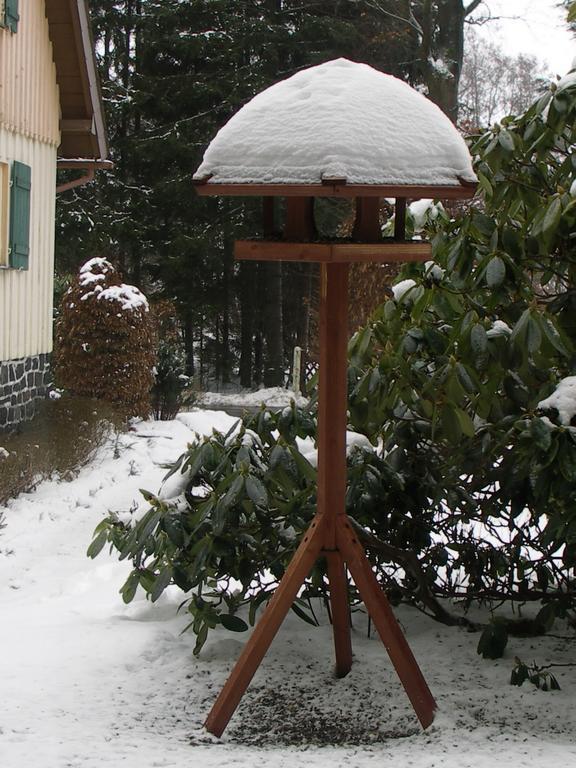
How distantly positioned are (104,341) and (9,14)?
12.8ft

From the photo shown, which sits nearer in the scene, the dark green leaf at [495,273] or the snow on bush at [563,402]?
the snow on bush at [563,402]

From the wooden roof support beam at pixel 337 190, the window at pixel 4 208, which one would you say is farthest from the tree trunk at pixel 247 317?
the wooden roof support beam at pixel 337 190

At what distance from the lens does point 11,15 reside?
31.8 feet

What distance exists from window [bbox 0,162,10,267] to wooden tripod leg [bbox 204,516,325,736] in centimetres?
709

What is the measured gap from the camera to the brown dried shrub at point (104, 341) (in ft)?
39.1

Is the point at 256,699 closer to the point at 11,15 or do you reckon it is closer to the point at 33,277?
the point at 33,277

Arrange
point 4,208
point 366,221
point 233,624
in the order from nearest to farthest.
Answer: point 366,221 < point 233,624 < point 4,208

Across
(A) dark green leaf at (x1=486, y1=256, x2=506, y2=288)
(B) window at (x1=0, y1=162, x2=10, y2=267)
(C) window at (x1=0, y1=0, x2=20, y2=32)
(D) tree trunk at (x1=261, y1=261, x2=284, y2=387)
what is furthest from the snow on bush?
(D) tree trunk at (x1=261, y1=261, x2=284, y2=387)

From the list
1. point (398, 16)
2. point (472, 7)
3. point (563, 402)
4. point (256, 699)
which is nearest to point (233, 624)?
point (256, 699)

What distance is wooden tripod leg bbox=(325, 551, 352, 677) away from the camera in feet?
12.3

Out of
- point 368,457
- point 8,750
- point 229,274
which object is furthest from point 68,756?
point 229,274

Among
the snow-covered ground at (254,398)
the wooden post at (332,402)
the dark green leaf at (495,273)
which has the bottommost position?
the snow-covered ground at (254,398)

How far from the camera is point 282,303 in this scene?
22.3 meters

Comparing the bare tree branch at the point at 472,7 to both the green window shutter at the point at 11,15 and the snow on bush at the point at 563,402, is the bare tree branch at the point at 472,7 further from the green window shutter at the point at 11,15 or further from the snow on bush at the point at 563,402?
the snow on bush at the point at 563,402
